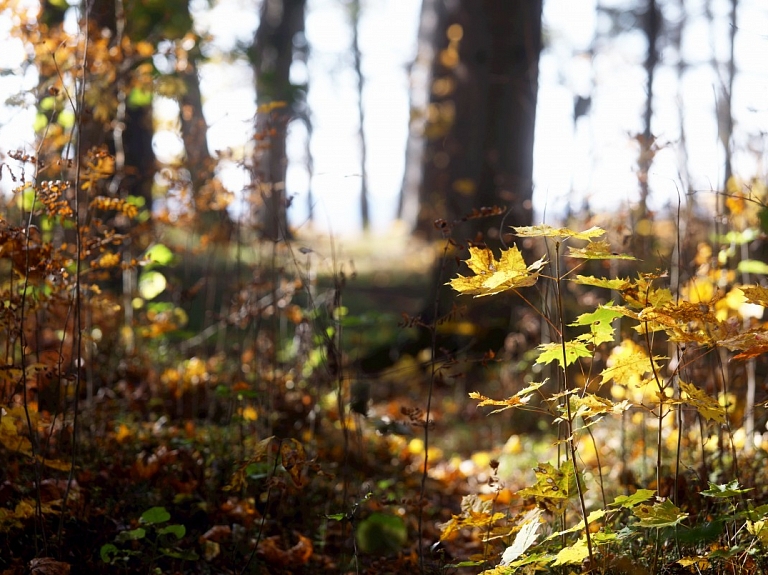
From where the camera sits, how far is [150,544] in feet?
9.32

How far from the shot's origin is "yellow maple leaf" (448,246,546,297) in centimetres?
193

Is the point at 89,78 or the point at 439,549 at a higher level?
the point at 89,78

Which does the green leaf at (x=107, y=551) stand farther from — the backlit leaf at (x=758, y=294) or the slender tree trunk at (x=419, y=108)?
the slender tree trunk at (x=419, y=108)

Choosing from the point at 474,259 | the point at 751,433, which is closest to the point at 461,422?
the point at 751,433

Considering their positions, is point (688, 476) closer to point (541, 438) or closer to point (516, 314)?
point (541, 438)

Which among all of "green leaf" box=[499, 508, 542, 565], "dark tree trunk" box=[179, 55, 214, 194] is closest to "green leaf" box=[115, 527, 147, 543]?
"green leaf" box=[499, 508, 542, 565]

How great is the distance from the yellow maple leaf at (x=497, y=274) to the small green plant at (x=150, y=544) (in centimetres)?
139

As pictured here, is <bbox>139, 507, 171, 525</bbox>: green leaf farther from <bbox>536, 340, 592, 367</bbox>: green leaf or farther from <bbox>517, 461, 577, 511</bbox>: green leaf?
<bbox>536, 340, 592, 367</bbox>: green leaf

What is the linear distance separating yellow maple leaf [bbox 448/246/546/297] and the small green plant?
139 centimetres

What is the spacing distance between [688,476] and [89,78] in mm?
3550

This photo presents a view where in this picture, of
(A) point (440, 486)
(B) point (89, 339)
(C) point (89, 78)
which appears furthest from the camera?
(A) point (440, 486)

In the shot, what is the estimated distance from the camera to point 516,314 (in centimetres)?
657

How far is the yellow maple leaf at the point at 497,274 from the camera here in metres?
1.93

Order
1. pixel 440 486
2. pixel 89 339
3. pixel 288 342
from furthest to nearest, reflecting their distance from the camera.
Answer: pixel 288 342 → pixel 440 486 → pixel 89 339
